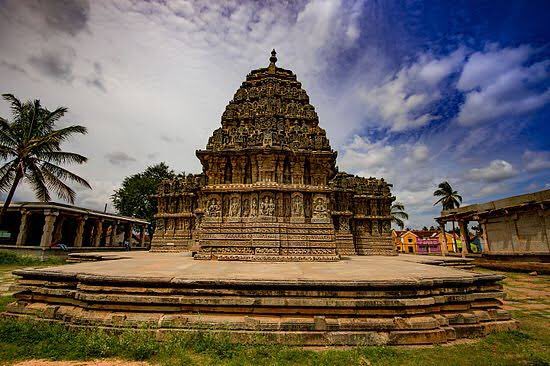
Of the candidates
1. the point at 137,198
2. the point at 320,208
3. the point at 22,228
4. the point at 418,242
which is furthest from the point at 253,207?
the point at 418,242

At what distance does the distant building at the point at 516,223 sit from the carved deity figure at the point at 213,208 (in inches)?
714

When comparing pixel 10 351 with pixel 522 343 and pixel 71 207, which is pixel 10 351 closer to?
pixel 522 343

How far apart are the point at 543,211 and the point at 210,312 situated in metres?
20.6

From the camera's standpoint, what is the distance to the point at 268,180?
1184 cm

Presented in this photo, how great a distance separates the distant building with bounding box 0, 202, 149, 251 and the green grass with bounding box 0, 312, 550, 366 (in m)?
20.2

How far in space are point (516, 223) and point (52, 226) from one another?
33.4 metres

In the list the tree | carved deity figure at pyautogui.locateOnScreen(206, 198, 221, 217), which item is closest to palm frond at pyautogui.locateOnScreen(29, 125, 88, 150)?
carved deity figure at pyautogui.locateOnScreen(206, 198, 221, 217)

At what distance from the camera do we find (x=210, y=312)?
4824 millimetres

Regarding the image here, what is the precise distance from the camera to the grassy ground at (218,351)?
389 centimetres

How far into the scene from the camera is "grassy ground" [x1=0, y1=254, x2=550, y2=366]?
3887 mm

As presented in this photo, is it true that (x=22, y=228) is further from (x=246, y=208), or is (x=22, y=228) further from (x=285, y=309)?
(x=285, y=309)

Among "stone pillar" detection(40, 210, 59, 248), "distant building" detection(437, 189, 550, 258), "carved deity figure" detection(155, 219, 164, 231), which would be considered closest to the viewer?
"distant building" detection(437, 189, 550, 258)

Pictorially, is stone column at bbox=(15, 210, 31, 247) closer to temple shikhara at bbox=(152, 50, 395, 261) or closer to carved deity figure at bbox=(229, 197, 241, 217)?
temple shikhara at bbox=(152, 50, 395, 261)

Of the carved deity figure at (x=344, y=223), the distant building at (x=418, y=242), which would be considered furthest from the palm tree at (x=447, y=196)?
the carved deity figure at (x=344, y=223)
